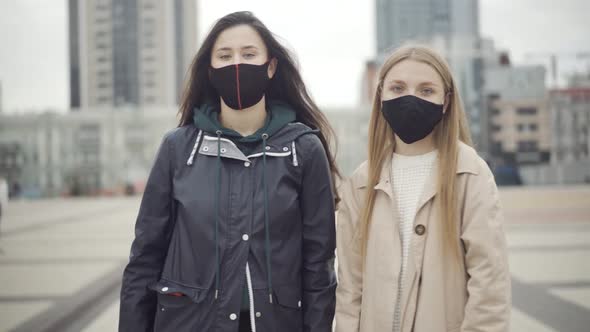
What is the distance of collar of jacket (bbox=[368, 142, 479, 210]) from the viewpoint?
2.09 m

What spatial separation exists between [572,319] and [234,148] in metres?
3.89

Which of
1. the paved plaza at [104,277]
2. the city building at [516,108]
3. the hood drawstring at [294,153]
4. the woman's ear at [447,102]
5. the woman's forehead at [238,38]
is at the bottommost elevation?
the paved plaza at [104,277]

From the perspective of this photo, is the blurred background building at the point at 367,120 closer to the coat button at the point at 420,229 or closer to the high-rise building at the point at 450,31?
the high-rise building at the point at 450,31

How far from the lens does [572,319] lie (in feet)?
15.4

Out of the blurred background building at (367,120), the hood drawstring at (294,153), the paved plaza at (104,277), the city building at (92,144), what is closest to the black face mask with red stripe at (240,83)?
the hood drawstring at (294,153)

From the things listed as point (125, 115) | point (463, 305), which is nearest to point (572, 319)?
point (463, 305)

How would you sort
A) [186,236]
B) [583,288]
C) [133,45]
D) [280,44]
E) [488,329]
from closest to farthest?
[488,329]
[186,236]
[280,44]
[583,288]
[133,45]

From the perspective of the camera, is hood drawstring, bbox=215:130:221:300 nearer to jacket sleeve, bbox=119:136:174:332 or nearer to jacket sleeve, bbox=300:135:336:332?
jacket sleeve, bbox=119:136:174:332

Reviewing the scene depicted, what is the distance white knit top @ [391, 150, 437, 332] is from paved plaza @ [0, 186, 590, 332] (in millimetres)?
2810

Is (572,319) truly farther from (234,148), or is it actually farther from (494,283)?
(234,148)


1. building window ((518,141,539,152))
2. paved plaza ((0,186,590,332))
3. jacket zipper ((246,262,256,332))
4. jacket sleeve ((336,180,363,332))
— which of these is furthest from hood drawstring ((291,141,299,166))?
building window ((518,141,539,152))

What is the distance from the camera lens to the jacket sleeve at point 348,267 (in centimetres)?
220

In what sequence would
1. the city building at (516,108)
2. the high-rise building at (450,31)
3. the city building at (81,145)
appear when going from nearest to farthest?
the city building at (81,145), the high-rise building at (450,31), the city building at (516,108)

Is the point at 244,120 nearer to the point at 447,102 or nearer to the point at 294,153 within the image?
the point at 294,153
